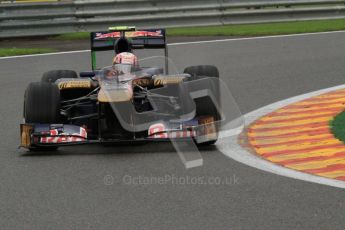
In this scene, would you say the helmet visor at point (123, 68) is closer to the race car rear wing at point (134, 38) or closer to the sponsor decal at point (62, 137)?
the race car rear wing at point (134, 38)

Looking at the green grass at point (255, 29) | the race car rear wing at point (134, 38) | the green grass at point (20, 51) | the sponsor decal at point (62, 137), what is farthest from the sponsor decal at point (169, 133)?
the green grass at point (255, 29)

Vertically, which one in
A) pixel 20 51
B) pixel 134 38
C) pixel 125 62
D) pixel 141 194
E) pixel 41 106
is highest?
pixel 134 38

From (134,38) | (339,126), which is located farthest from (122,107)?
(339,126)

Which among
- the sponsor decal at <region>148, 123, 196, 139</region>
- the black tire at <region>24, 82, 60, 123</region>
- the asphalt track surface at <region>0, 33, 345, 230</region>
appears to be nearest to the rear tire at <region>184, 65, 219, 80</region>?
the asphalt track surface at <region>0, 33, 345, 230</region>

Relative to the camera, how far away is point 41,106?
8742 millimetres

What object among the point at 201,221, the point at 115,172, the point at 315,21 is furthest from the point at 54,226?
the point at 315,21

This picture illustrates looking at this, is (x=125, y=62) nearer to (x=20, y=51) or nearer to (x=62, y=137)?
(x=62, y=137)

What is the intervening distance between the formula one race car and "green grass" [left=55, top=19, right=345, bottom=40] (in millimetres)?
10056

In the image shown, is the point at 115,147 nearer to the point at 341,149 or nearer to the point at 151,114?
the point at 151,114

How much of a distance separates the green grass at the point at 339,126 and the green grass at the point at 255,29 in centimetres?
979

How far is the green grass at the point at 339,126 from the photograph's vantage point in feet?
28.9

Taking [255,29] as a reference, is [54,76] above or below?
above

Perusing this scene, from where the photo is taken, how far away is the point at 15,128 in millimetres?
10023

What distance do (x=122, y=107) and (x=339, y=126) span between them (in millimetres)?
2516
